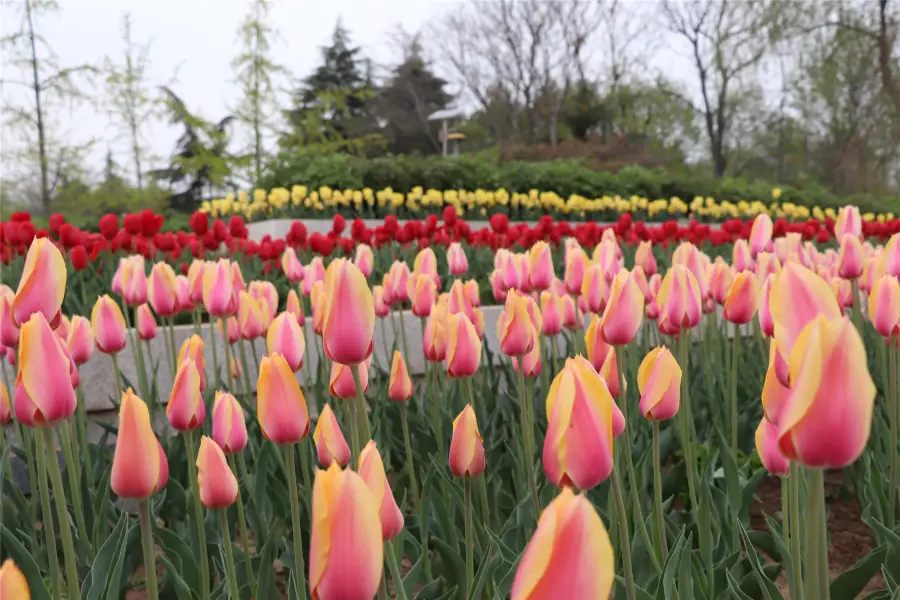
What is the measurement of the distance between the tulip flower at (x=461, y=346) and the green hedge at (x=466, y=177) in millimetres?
10115

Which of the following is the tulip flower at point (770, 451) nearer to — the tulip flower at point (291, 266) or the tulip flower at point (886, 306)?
the tulip flower at point (886, 306)

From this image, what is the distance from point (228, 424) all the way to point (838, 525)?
7.33ft

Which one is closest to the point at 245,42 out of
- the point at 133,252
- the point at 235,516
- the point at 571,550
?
the point at 133,252

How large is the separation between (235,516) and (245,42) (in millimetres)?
21560

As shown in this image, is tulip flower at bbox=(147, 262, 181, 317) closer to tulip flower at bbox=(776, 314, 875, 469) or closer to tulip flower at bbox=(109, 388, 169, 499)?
tulip flower at bbox=(109, 388, 169, 499)

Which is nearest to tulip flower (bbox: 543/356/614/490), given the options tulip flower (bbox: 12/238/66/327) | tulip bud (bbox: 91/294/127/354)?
tulip flower (bbox: 12/238/66/327)

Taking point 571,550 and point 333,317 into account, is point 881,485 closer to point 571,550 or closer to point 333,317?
point 333,317

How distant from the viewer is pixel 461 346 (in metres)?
1.50

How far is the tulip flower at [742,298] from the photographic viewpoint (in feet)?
5.70

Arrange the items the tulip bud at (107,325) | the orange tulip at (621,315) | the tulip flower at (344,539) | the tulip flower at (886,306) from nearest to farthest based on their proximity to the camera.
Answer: the tulip flower at (344,539), the orange tulip at (621,315), the tulip flower at (886,306), the tulip bud at (107,325)

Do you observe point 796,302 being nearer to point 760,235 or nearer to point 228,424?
A: point 228,424

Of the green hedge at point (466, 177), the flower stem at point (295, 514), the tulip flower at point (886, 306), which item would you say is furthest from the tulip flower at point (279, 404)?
the green hedge at point (466, 177)

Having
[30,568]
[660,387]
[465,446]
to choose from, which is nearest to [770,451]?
[660,387]

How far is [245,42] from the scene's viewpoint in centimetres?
2177
